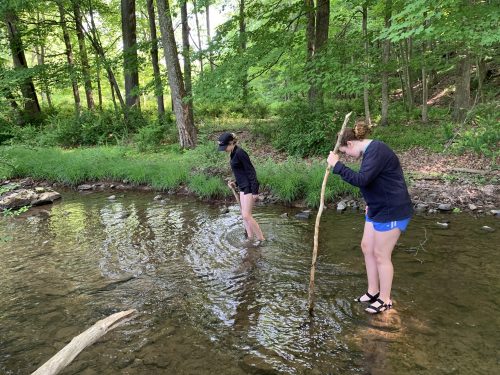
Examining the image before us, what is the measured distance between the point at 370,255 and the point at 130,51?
697 inches

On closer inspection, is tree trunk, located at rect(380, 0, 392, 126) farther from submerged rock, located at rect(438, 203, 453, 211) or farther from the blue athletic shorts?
the blue athletic shorts

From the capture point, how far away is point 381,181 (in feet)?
13.9

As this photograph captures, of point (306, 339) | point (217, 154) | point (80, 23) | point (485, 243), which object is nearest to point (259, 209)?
point (217, 154)

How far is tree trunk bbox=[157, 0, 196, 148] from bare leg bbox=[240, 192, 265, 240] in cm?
828

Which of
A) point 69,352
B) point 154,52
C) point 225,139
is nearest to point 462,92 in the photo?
point 225,139

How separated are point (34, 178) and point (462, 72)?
16.6 m

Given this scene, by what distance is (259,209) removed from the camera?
401 inches

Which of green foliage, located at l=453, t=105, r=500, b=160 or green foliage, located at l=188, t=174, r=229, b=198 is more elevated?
green foliage, located at l=453, t=105, r=500, b=160

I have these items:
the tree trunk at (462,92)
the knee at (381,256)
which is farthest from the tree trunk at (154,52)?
the knee at (381,256)

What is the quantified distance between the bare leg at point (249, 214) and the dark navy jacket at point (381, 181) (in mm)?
3122

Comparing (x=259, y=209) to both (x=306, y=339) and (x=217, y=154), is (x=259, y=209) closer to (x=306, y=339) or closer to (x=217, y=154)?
(x=217, y=154)

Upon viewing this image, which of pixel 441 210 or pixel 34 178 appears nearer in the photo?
pixel 441 210

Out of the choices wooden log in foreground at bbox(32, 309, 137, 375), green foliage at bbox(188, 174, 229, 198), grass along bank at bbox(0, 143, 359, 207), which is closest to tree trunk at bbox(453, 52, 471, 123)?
grass along bank at bbox(0, 143, 359, 207)

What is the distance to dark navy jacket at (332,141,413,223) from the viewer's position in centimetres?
413
